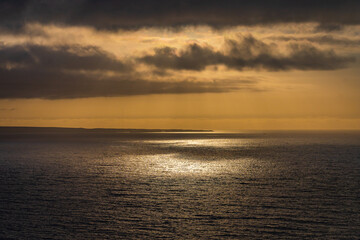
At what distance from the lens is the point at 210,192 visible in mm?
52000

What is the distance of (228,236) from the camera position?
31328 mm

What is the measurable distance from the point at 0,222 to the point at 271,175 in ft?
167

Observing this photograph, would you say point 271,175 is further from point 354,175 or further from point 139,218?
point 139,218

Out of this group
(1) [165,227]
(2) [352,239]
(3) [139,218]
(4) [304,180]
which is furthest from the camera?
(4) [304,180]

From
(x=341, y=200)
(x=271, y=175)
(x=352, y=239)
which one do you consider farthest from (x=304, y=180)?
(x=352, y=239)

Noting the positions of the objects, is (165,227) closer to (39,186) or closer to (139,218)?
(139,218)

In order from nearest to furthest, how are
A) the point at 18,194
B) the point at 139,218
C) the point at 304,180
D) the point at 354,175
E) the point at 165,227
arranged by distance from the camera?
1. the point at 165,227
2. the point at 139,218
3. the point at 18,194
4. the point at 304,180
5. the point at 354,175

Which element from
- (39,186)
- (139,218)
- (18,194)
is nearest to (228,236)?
(139,218)

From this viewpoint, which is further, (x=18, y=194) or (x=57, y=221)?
(x=18, y=194)

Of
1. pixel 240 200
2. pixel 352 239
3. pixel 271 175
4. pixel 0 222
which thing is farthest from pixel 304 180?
pixel 0 222

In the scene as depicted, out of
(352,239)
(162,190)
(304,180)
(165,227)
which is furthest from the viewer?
(304,180)

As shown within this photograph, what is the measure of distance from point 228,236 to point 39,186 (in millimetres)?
35937

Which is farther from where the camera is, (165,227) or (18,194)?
(18,194)

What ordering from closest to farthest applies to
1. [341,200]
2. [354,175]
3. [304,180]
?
1. [341,200]
2. [304,180]
3. [354,175]
